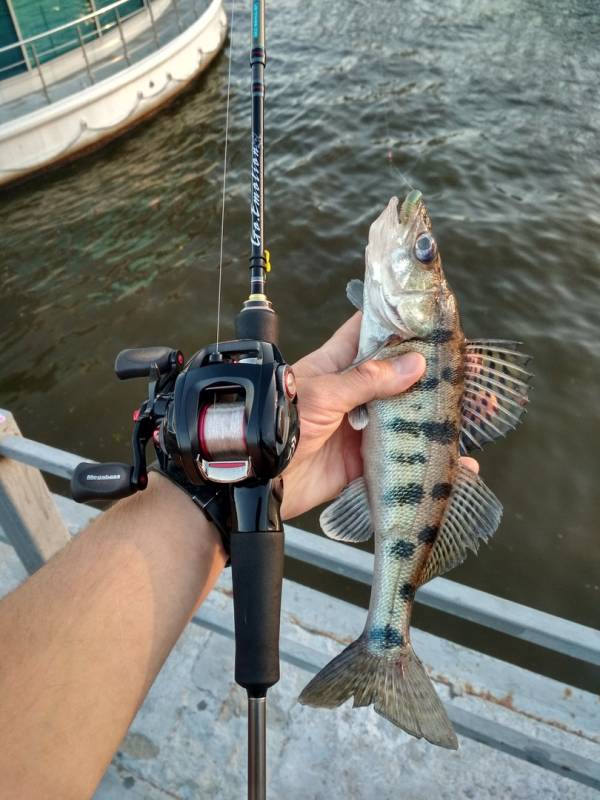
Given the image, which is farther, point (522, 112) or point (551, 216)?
point (522, 112)

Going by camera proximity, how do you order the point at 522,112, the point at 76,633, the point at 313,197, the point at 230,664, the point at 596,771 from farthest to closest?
the point at 522,112 < the point at 313,197 < the point at 230,664 < the point at 596,771 < the point at 76,633

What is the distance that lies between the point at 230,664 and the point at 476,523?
1566mm

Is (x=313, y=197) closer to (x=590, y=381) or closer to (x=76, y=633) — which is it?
(x=590, y=381)

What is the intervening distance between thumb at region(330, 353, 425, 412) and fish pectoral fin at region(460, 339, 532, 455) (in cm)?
30

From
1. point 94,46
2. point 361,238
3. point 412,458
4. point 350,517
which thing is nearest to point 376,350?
point 412,458

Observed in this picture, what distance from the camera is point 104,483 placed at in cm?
194

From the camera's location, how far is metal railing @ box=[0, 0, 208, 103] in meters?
12.3

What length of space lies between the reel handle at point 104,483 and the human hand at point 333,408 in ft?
2.70

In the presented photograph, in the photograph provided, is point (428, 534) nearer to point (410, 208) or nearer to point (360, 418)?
point (360, 418)

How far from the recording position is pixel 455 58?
15.0 metres

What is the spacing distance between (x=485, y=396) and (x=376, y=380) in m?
0.60

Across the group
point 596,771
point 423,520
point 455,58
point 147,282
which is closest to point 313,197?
point 147,282

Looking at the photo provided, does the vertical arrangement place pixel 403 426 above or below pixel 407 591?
above

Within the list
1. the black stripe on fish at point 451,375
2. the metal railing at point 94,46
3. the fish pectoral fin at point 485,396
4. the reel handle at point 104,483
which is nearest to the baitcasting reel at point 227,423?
the reel handle at point 104,483
